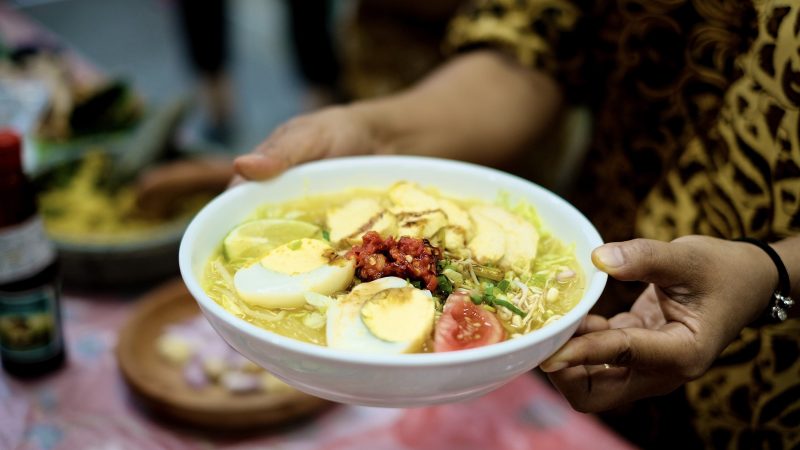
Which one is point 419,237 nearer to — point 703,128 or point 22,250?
point 703,128

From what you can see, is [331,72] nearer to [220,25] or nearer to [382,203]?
[220,25]

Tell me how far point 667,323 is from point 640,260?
21cm

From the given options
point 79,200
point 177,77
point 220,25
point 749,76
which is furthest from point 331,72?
point 749,76

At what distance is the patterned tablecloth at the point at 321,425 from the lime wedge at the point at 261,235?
1.93 ft

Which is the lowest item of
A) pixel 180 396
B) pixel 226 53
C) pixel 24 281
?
pixel 226 53

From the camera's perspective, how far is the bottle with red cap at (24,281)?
62.5 inches

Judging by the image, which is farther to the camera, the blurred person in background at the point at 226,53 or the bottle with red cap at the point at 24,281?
the blurred person in background at the point at 226,53

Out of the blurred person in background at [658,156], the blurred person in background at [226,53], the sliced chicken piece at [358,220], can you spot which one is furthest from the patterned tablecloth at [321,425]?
the blurred person in background at [226,53]

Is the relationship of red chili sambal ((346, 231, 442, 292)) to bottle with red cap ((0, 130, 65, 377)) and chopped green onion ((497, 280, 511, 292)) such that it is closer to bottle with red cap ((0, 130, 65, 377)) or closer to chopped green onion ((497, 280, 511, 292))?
chopped green onion ((497, 280, 511, 292))

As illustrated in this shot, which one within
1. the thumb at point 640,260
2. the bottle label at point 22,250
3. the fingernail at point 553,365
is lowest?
the bottle label at point 22,250

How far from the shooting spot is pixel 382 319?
1034 millimetres

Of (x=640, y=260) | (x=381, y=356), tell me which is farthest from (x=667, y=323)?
(x=381, y=356)

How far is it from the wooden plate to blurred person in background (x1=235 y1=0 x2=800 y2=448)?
0.56 meters

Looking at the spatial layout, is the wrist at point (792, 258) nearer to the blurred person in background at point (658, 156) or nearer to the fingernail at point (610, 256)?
the blurred person in background at point (658, 156)
